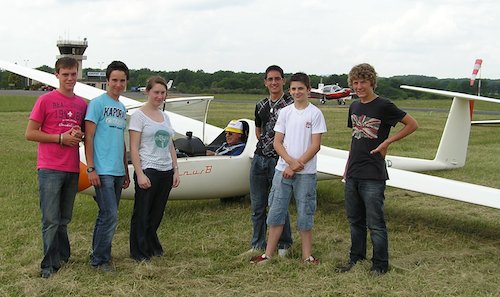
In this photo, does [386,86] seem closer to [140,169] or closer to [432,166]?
[432,166]

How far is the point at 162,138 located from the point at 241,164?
93.3 inches

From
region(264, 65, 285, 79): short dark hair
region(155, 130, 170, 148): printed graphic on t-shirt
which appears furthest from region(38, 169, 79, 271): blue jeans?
region(264, 65, 285, 79): short dark hair

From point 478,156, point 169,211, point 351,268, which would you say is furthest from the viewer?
point 478,156

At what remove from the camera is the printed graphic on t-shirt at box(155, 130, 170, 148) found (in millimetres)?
4673

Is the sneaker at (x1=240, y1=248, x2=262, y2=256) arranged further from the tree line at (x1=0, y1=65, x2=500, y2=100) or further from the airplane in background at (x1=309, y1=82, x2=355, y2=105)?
the tree line at (x1=0, y1=65, x2=500, y2=100)

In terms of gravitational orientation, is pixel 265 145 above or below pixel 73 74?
below

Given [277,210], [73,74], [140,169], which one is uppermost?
[73,74]

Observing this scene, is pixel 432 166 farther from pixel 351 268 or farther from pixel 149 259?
pixel 149 259

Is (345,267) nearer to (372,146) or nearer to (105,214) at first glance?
(372,146)

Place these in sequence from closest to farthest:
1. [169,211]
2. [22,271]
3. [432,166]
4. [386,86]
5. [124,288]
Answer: [124,288], [22,271], [169,211], [432,166], [386,86]

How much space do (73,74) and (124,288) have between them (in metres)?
1.62

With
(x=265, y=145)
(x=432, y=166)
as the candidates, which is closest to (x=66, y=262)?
(x=265, y=145)

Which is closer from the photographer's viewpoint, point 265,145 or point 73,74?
point 73,74

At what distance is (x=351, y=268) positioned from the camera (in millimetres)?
4746
